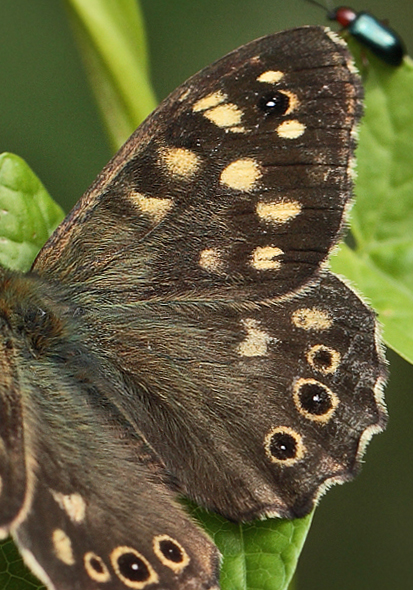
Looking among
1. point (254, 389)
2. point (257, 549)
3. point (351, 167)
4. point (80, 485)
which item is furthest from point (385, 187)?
point (80, 485)

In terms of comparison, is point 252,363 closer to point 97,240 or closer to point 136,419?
point 136,419

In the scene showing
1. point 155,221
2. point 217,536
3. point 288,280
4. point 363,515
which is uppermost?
point 155,221

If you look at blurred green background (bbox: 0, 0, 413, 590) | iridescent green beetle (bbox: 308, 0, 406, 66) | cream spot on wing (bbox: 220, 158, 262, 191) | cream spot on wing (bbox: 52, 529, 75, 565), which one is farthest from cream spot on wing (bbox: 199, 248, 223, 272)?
blurred green background (bbox: 0, 0, 413, 590)

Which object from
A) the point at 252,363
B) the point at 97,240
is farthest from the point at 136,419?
the point at 97,240

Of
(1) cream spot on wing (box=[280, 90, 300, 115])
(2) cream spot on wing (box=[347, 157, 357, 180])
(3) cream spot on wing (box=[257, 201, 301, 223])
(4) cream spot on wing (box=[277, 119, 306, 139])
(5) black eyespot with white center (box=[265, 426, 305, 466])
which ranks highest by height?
(1) cream spot on wing (box=[280, 90, 300, 115])

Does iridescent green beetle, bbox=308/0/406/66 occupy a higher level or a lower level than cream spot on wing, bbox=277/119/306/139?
lower

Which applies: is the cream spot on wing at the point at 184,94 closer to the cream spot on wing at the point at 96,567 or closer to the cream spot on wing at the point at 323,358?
the cream spot on wing at the point at 323,358

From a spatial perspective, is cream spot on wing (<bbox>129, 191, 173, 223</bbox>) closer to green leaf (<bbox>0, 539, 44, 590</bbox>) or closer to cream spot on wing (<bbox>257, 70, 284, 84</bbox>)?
cream spot on wing (<bbox>257, 70, 284, 84</bbox>)
